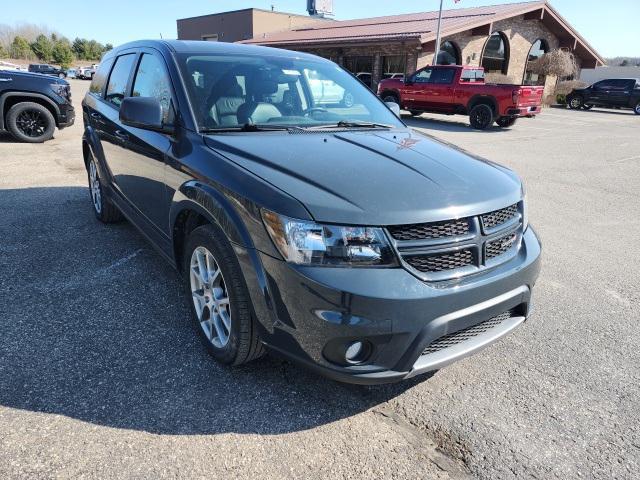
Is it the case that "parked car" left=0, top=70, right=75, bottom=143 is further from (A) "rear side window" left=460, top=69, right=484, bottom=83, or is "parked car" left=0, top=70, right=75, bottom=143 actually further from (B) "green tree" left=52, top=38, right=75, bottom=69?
(B) "green tree" left=52, top=38, right=75, bottom=69

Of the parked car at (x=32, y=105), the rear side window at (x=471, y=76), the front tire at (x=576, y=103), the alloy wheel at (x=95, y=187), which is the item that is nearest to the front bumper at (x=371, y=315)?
the alloy wheel at (x=95, y=187)

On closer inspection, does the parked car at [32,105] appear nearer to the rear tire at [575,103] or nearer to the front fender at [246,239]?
the front fender at [246,239]

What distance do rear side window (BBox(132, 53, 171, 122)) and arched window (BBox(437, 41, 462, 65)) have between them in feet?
78.2

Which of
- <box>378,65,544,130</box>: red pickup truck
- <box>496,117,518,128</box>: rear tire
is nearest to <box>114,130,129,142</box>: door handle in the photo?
<box>378,65,544,130</box>: red pickup truck

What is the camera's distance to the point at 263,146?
269 cm

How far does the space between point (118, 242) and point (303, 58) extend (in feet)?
8.10

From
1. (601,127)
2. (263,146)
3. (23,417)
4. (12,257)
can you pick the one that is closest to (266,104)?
(263,146)

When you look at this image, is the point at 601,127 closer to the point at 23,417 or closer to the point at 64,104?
the point at 64,104

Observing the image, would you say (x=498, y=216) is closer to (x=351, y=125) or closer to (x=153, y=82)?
(x=351, y=125)

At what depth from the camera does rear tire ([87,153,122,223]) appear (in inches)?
193

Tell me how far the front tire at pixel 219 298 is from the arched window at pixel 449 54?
25.0 metres

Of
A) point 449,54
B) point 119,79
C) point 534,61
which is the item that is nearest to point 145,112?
point 119,79

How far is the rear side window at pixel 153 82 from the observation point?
3.15m

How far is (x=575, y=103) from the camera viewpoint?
2719 cm
